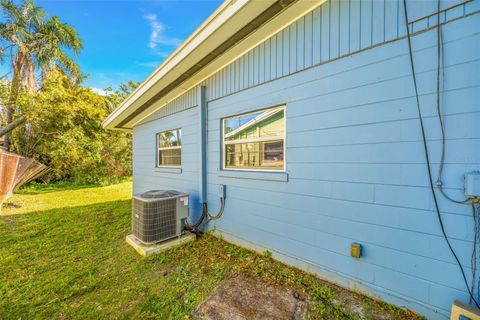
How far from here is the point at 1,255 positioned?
3090mm

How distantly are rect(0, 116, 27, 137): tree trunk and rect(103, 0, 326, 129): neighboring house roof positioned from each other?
9051 mm

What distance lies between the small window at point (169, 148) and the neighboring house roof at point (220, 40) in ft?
3.22

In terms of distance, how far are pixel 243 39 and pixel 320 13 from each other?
105 centimetres

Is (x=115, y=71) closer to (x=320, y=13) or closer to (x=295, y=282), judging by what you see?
(x=320, y=13)

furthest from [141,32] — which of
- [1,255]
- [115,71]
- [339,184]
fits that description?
[339,184]

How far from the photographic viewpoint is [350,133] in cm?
213

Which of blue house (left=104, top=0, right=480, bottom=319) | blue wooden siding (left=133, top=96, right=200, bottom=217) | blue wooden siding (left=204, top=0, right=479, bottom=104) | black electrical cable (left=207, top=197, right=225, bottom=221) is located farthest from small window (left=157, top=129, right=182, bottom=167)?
blue wooden siding (left=204, top=0, right=479, bottom=104)

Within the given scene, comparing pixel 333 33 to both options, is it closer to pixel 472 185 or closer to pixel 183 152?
pixel 472 185

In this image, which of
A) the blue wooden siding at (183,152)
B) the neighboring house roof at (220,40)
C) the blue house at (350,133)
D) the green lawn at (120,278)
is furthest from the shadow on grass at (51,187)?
the blue house at (350,133)

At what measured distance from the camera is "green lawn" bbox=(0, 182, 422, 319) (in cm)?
193

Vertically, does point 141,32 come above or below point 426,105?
above

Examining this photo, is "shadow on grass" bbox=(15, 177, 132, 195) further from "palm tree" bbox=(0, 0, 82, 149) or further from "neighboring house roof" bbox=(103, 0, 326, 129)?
"neighboring house roof" bbox=(103, 0, 326, 129)

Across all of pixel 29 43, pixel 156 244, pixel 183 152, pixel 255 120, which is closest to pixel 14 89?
pixel 29 43

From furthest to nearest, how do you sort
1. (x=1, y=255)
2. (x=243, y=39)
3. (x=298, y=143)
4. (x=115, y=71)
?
1. (x=115, y=71)
2. (x=1, y=255)
3. (x=243, y=39)
4. (x=298, y=143)
